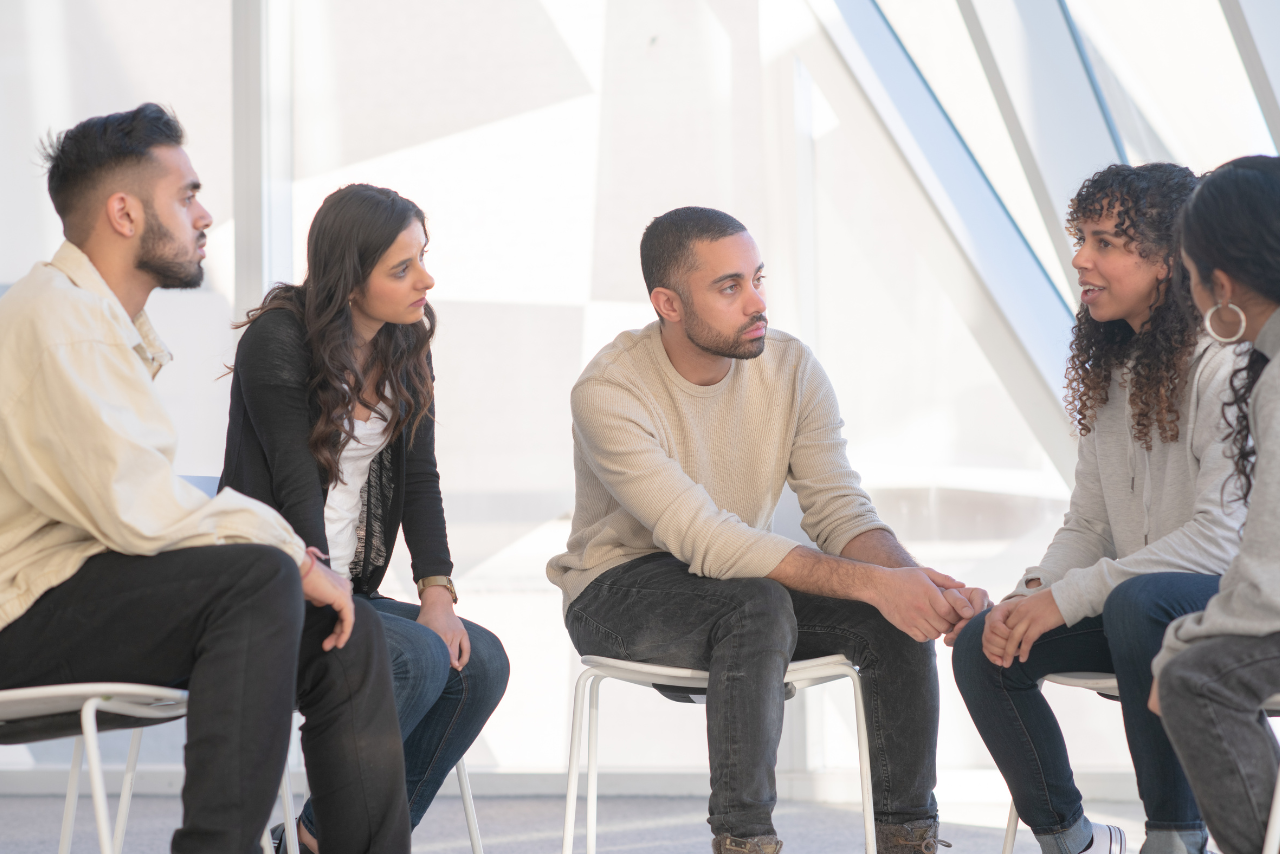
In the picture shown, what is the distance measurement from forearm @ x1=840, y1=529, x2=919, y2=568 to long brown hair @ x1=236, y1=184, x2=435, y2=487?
2.75 feet

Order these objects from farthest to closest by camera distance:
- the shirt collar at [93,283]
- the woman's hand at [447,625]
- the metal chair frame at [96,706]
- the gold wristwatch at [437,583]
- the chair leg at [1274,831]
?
the gold wristwatch at [437,583] → the woman's hand at [447,625] → the shirt collar at [93,283] → the metal chair frame at [96,706] → the chair leg at [1274,831]

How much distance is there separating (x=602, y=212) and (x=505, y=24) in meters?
0.59

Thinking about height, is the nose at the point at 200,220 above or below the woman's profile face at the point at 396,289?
above

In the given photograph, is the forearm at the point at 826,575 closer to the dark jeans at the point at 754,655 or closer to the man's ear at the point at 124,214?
the dark jeans at the point at 754,655

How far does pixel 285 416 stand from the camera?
71.1 inches

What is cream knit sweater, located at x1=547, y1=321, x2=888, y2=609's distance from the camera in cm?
196

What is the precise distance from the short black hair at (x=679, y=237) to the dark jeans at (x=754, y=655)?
0.56 m

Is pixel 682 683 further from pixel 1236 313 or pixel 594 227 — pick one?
pixel 594 227

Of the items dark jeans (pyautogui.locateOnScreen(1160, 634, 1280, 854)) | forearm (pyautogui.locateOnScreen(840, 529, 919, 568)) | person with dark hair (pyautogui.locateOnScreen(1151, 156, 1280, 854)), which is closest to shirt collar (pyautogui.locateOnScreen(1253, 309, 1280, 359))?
person with dark hair (pyautogui.locateOnScreen(1151, 156, 1280, 854))

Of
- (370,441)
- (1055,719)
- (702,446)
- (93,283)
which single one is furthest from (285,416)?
(1055,719)

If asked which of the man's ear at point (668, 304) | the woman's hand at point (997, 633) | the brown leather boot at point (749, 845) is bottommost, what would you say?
the brown leather boot at point (749, 845)

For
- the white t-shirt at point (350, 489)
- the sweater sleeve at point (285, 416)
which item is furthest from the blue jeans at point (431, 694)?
the sweater sleeve at point (285, 416)

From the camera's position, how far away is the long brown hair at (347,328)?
1843 millimetres

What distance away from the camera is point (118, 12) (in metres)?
3.01
